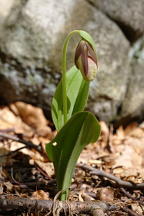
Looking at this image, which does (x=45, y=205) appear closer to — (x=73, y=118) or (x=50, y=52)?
(x=73, y=118)

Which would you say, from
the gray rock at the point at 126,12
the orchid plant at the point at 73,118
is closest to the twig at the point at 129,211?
the orchid plant at the point at 73,118

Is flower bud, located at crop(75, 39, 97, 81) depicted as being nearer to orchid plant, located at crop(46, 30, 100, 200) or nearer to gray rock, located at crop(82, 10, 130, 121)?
orchid plant, located at crop(46, 30, 100, 200)

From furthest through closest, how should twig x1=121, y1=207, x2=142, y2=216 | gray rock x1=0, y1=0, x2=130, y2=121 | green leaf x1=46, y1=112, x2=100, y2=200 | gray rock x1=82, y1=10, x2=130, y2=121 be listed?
1. gray rock x1=82, y1=10, x2=130, y2=121
2. gray rock x1=0, y1=0, x2=130, y2=121
3. twig x1=121, y1=207, x2=142, y2=216
4. green leaf x1=46, y1=112, x2=100, y2=200

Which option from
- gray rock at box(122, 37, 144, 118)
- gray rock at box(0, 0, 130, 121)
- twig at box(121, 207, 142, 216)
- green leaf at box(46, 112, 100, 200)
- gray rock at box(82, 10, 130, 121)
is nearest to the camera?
green leaf at box(46, 112, 100, 200)

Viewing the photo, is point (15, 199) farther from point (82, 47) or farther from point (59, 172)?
point (82, 47)

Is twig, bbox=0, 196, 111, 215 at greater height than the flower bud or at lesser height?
lesser

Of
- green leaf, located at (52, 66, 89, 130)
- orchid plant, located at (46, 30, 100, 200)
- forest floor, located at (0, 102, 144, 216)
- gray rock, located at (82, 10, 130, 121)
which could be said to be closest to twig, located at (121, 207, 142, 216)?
forest floor, located at (0, 102, 144, 216)

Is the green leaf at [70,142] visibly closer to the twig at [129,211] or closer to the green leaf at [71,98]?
the green leaf at [71,98]
